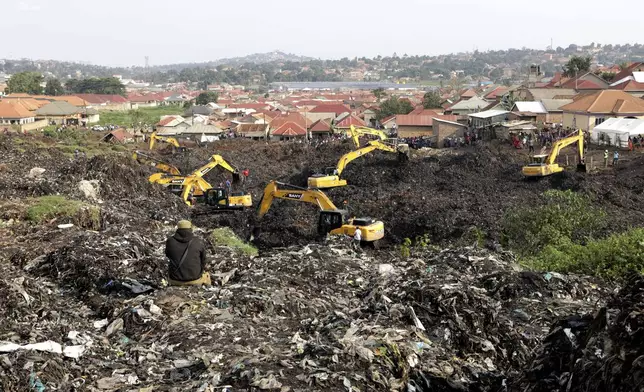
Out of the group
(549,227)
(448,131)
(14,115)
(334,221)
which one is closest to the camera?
(549,227)

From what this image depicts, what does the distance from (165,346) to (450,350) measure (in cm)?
300

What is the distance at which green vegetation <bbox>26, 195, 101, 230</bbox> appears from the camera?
13.2 metres

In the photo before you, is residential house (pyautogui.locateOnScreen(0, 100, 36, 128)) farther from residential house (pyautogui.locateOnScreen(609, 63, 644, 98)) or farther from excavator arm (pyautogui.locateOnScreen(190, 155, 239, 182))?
residential house (pyautogui.locateOnScreen(609, 63, 644, 98))

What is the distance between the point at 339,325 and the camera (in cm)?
689

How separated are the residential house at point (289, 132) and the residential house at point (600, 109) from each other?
54.5 feet

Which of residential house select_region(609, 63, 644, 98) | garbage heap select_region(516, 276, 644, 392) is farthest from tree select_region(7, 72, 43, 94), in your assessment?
garbage heap select_region(516, 276, 644, 392)

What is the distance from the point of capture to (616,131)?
27797 millimetres

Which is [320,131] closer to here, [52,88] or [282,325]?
[282,325]

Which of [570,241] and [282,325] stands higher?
[282,325]

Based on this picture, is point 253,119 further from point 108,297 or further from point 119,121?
point 108,297

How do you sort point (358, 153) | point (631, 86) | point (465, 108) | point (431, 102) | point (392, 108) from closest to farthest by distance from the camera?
point (358, 153), point (631, 86), point (465, 108), point (392, 108), point (431, 102)

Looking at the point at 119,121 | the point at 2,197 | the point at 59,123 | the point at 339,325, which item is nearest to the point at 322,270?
the point at 339,325

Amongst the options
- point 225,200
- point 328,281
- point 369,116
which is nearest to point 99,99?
Answer: point 369,116

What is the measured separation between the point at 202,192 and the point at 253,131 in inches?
953
